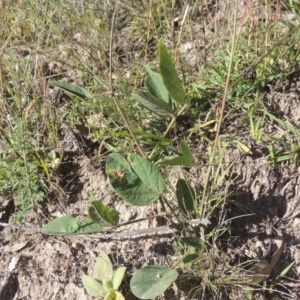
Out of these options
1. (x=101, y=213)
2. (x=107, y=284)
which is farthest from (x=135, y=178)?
(x=107, y=284)

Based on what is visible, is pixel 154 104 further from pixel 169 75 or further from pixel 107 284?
pixel 107 284

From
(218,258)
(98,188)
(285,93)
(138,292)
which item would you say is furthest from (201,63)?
(138,292)

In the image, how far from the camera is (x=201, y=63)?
199 cm

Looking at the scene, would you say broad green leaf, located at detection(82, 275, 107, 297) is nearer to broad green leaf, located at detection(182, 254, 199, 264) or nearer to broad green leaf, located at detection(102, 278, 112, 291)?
broad green leaf, located at detection(102, 278, 112, 291)

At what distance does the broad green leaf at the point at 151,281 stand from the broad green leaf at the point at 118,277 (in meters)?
0.08

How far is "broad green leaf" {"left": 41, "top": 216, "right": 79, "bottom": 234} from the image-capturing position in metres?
1.54

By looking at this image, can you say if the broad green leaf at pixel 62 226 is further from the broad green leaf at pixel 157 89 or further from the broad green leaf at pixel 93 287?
the broad green leaf at pixel 157 89

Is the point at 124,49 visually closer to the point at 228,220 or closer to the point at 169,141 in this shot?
the point at 169,141

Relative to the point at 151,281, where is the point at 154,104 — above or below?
above

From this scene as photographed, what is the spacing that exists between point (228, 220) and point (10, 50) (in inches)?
47.6

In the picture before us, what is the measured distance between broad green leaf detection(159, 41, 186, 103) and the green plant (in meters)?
0.57

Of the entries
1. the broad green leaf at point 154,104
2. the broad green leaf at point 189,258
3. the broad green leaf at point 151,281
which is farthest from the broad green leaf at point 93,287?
the broad green leaf at point 154,104

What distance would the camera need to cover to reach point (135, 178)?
1.47 meters

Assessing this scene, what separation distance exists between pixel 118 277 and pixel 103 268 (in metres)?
0.08
